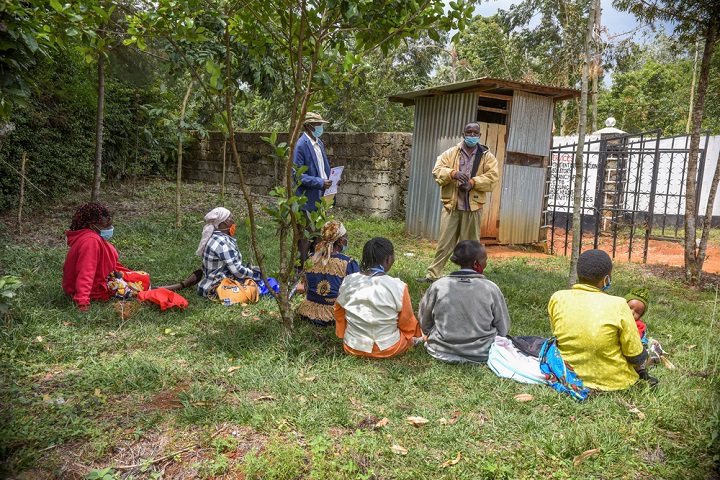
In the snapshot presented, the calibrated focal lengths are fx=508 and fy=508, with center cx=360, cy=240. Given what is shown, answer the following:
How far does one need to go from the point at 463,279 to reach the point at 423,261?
378cm

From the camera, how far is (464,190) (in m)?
6.02

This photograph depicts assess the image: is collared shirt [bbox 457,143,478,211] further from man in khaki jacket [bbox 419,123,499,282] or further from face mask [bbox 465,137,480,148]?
face mask [bbox 465,137,480,148]

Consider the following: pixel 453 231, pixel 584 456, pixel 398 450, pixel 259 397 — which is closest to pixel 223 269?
pixel 259 397

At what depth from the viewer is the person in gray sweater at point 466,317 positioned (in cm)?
377

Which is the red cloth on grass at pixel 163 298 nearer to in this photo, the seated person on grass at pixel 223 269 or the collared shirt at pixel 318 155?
the seated person on grass at pixel 223 269

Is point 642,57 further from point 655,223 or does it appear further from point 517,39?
point 655,223

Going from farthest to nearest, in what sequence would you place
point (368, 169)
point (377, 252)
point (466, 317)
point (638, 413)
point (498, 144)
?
point (368, 169) < point (498, 144) < point (377, 252) < point (466, 317) < point (638, 413)

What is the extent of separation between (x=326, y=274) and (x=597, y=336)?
84.7 inches

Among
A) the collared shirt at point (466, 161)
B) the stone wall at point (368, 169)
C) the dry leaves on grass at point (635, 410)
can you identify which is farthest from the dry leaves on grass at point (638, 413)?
the stone wall at point (368, 169)

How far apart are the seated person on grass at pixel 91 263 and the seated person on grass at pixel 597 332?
395 centimetres

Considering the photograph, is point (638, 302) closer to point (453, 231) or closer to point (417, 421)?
point (417, 421)

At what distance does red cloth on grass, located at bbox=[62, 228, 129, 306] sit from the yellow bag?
101 cm

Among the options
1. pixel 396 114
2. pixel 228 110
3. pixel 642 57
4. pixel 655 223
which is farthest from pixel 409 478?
pixel 642 57

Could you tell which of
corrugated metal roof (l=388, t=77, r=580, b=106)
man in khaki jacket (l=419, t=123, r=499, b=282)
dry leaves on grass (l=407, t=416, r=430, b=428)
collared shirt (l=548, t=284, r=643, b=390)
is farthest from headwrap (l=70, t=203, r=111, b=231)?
corrugated metal roof (l=388, t=77, r=580, b=106)
